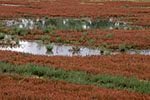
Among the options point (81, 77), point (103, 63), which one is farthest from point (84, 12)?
point (81, 77)

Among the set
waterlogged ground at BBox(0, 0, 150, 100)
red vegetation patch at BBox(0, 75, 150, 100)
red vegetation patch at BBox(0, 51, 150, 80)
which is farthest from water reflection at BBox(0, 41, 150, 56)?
red vegetation patch at BBox(0, 75, 150, 100)

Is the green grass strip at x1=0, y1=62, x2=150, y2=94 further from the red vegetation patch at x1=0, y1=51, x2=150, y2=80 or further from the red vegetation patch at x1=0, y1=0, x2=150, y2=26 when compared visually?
the red vegetation patch at x1=0, y1=0, x2=150, y2=26

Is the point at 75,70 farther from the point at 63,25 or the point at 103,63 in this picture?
the point at 63,25

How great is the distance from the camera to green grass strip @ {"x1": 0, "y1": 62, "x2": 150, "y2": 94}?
31.3 feet

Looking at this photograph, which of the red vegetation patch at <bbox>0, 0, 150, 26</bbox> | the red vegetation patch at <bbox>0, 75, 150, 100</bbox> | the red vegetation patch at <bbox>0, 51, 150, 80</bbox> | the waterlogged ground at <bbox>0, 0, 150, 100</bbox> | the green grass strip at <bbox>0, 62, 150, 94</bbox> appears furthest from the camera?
the red vegetation patch at <bbox>0, 0, 150, 26</bbox>

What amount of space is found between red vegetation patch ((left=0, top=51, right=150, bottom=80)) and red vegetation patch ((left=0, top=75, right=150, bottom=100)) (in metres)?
2.91

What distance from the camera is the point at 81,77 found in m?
10.5

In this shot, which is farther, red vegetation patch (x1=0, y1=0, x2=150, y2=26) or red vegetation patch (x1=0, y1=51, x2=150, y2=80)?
red vegetation patch (x1=0, y1=0, x2=150, y2=26)

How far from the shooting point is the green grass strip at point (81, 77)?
9539 millimetres

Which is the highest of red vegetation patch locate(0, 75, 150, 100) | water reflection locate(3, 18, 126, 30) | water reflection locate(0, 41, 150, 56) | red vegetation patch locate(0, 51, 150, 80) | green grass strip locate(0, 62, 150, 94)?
red vegetation patch locate(0, 75, 150, 100)

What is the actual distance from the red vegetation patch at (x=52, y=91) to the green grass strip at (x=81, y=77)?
754 millimetres

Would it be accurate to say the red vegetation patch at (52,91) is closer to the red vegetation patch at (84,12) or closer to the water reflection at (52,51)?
the water reflection at (52,51)

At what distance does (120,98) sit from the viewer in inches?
301

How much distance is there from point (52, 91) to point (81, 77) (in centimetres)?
266
